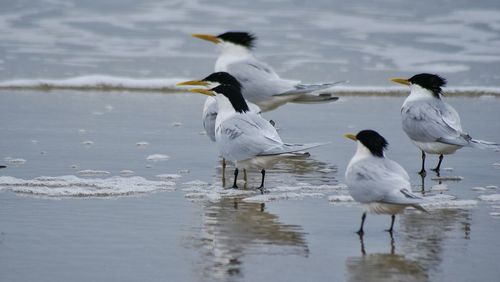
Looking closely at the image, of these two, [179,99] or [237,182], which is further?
[179,99]

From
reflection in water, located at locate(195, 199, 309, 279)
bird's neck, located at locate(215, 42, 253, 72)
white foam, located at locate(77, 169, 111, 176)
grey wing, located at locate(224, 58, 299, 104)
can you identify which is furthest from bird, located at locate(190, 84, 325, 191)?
bird's neck, located at locate(215, 42, 253, 72)

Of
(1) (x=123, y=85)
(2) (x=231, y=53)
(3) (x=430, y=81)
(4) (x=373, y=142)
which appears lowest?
(4) (x=373, y=142)

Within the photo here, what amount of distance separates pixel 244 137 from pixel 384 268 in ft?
7.66

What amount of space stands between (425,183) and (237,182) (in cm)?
135

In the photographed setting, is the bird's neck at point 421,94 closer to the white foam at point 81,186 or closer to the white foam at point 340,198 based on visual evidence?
the white foam at point 340,198

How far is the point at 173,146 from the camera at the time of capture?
27.1ft

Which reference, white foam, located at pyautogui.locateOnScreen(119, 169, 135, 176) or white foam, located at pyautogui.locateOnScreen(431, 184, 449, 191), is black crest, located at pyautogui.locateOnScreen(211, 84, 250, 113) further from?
white foam, located at pyautogui.locateOnScreen(431, 184, 449, 191)

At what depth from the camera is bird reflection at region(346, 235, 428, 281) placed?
14.0 feet

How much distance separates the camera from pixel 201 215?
18.3 ft

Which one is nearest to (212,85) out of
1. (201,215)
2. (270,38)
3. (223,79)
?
(223,79)

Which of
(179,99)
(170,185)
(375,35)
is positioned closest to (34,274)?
(170,185)

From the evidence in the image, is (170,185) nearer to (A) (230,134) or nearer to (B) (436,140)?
(A) (230,134)

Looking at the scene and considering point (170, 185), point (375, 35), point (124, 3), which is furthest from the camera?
point (124, 3)

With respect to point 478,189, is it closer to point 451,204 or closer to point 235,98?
point 451,204
